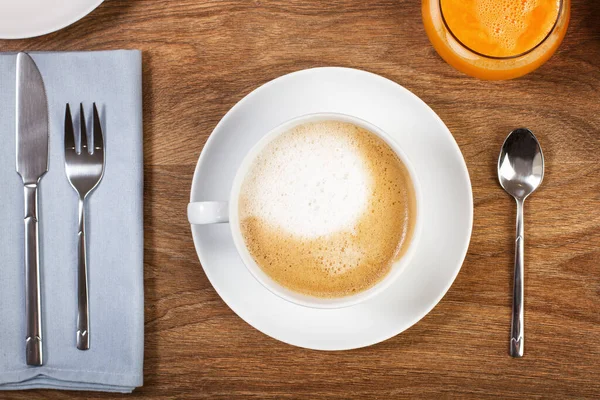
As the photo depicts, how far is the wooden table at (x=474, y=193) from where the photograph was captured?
1.10 meters

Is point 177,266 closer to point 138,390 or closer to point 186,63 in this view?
point 138,390

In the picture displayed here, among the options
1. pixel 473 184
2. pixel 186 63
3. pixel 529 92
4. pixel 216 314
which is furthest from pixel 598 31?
pixel 216 314

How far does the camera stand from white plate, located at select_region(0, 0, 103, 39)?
1.07 metres

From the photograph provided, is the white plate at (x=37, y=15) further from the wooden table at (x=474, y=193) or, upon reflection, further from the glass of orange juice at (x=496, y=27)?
the glass of orange juice at (x=496, y=27)

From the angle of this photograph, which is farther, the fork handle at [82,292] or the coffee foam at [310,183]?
the fork handle at [82,292]

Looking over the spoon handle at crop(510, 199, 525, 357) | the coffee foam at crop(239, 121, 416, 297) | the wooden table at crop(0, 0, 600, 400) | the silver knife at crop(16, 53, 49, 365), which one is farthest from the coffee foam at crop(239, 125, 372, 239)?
the silver knife at crop(16, 53, 49, 365)

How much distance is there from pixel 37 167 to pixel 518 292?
92 cm

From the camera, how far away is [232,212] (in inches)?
37.1

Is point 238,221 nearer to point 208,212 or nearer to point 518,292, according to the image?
point 208,212

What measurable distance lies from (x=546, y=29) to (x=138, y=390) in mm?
987

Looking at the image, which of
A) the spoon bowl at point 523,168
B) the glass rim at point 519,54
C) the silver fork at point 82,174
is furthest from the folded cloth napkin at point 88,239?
the spoon bowl at point 523,168

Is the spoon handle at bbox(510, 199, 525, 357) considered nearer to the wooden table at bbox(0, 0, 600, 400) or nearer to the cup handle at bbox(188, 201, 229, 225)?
the wooden table at bbox(0, 0, 600, 400)

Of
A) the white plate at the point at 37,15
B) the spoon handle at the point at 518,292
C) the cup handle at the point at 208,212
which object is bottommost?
the spoon handle at the point at 518,292

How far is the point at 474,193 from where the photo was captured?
110 cm
